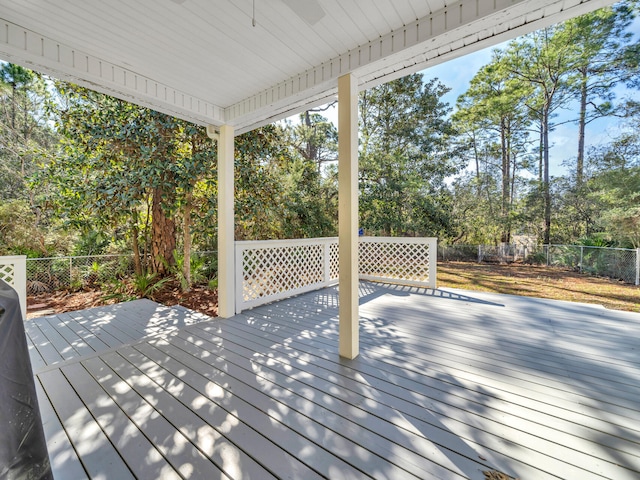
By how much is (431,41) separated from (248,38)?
143cm

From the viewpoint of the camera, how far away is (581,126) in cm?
1034

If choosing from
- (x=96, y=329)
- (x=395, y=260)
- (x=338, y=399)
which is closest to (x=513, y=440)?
(x=338, y=399)

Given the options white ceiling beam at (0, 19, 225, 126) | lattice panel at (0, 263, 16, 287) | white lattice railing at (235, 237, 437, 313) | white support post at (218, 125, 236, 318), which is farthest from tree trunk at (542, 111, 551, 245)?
lattice panel at (0, 263, 16, 287)

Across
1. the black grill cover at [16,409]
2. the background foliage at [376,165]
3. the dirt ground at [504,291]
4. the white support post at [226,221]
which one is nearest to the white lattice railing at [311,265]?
the white support post at [226,221]

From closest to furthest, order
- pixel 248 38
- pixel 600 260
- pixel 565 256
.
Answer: pixel 248 38, pixel 600 260, pixel 565 256

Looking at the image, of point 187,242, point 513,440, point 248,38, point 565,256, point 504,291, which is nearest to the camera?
point 513,440

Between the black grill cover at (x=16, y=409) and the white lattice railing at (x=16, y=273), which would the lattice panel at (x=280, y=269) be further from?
Result: the black grill cover at (x=16, y=409)

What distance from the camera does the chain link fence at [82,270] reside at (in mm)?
6254

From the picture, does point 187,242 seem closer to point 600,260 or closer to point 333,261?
point 333,261

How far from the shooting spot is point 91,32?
2.04 meters

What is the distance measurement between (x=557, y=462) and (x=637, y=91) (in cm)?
1316

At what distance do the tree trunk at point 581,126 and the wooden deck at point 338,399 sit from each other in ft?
29.1

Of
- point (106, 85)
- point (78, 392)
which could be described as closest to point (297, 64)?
point (106, 85)

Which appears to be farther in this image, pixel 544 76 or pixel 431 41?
pixel 544 76
